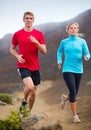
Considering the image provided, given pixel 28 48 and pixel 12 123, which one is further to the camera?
pixel 28 48

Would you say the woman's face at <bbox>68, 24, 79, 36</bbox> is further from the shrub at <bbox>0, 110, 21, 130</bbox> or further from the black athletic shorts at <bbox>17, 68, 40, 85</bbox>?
the shrub at <bbox>0, 110, 21, 130</bbox>

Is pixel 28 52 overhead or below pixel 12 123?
overhead

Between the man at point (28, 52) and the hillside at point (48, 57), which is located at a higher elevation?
the man at point (28, 52)

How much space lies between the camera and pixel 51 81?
45281 millimetres

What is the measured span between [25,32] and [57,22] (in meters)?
66.1

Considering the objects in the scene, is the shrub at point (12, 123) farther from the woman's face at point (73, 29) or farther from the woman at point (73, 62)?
the woman's face at point (73, 29)

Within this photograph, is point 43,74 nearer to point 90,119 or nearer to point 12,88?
point 12,88

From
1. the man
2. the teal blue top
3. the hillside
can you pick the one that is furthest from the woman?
the hillside

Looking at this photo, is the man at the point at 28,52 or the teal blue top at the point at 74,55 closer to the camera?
the man at the point at 28,52

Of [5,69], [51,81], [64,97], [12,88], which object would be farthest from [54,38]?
[64,97]

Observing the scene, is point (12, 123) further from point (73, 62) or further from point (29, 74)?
point (73, 62)

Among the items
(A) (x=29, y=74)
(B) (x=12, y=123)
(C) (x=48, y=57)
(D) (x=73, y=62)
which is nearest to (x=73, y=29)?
(D) (x=73, y=62)

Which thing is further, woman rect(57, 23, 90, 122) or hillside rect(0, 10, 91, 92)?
hillside rect(0, 10, 91, 92)

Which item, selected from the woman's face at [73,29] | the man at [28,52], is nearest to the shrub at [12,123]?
the man at [28,52]
